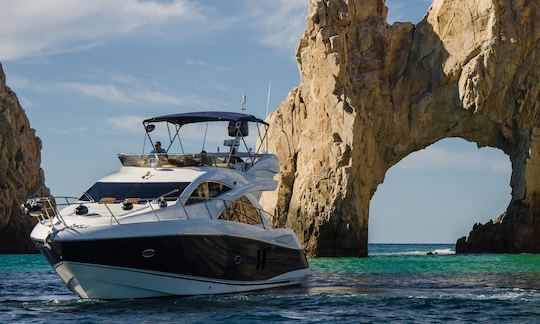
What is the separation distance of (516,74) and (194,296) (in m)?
38.5

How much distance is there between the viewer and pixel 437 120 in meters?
55.8

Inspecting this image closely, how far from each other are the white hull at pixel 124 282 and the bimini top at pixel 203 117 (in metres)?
5.57

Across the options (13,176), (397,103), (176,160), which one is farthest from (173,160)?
(13,176)

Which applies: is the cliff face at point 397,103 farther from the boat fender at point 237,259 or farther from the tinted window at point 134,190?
the tinted window at point 134,190

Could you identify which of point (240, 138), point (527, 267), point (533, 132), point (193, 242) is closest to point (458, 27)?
point (533, 132)

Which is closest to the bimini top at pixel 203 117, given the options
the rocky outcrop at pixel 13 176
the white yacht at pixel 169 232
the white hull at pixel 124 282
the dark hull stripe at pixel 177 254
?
the white yacht at pixel 169 232

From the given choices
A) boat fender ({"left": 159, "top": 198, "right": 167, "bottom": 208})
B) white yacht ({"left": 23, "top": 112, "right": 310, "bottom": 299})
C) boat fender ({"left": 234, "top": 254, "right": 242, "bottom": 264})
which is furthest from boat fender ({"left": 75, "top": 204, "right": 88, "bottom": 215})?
boat fender ({"left": 234, "top": 254, "right": 242, "bottom": 264})

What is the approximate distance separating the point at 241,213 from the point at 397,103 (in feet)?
116

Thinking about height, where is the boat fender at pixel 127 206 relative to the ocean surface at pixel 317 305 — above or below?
above

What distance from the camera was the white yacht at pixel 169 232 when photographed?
19438 millimetres

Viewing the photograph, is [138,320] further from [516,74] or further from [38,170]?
Result: [38,170]

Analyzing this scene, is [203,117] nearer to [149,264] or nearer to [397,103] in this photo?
[149,264]

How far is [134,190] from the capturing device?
21875 mm

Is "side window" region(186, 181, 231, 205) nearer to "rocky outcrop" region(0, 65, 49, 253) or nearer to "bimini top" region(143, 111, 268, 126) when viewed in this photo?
"bimini top" region(143, 111, 268, 126)
